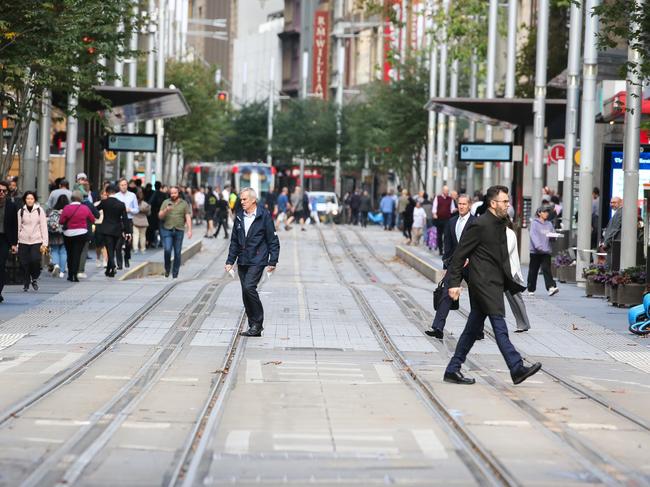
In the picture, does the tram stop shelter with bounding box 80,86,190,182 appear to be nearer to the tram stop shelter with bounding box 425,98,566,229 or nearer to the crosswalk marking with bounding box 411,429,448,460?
the tram stop shelter with bounding box 425,98,566,229

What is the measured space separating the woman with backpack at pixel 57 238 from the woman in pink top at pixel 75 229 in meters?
0.22

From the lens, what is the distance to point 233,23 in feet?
584

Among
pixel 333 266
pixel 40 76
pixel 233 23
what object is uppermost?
pixel 233 23

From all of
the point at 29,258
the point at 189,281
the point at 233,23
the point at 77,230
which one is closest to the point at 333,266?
the point at 189,281

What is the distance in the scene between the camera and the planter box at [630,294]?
26.5m

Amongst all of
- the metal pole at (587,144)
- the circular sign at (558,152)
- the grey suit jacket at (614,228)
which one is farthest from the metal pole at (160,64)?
the grey suit jacket at (614,228)

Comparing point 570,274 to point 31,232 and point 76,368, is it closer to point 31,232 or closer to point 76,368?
point 31,232

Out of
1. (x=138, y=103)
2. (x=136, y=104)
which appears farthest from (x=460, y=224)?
(x=136, y=104)

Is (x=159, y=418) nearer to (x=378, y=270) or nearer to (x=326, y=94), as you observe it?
(x=378, y=270)

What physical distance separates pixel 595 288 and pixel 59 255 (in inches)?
384

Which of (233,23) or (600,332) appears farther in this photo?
(233,23)

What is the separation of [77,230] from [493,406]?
17357mm

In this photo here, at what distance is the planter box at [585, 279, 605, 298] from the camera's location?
29.6 metres

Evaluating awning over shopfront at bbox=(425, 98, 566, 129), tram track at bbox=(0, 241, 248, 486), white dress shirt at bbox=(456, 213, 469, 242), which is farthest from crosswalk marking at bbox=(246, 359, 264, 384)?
awning over shopfront at bbox=(425, 98, 566, 129)
